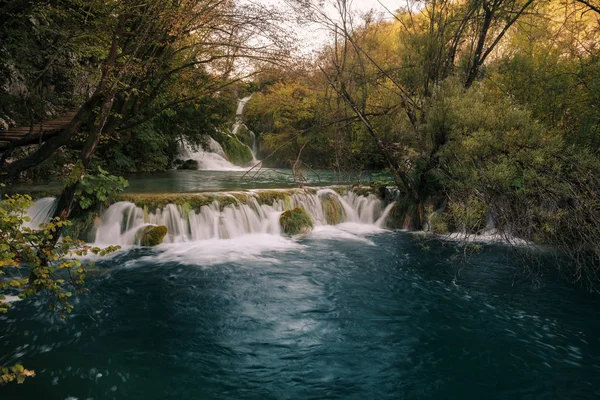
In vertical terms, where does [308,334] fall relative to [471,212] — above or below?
below

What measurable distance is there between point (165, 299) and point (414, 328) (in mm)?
4266

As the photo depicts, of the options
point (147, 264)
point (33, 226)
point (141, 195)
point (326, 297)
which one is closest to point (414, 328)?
point (326, 297)

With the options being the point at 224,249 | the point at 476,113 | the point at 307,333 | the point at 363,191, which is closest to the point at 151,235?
the point at 224,249

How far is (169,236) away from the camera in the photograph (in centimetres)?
994

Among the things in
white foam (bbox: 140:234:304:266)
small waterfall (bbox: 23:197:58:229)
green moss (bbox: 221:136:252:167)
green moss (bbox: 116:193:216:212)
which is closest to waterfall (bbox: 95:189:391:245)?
green moss (bbox: 116:193:216:212)

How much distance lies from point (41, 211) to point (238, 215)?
5166 mm

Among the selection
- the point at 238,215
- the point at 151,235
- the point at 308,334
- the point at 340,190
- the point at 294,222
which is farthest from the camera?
the point at 340,190

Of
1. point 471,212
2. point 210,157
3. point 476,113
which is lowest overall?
point 471,212

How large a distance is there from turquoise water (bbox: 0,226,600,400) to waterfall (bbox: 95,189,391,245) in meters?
1.52

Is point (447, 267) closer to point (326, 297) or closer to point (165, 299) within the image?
point (326, 297)

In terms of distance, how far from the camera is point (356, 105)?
11617mm

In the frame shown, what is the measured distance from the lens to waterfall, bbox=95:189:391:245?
9766 millimetres

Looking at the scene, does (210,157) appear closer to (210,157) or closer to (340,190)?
(210,157)

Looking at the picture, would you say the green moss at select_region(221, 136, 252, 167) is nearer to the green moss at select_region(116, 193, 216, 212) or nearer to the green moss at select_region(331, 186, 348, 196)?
the green moss at select_region(331, 186, 348, 196)
